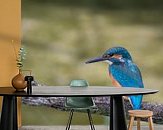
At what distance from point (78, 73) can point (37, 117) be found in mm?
926

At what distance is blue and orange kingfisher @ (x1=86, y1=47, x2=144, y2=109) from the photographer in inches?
214

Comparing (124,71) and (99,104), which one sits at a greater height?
(124,71)

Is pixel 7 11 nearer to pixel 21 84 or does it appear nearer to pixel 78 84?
pixel 78 84

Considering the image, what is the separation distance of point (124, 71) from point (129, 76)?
0.11m

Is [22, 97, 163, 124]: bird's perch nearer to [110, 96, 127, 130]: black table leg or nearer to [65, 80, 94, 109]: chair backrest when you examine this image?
[65, 80, 94, 109]: chair backrest

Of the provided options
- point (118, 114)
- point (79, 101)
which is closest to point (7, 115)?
point (118, 114)

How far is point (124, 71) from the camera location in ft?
18.0

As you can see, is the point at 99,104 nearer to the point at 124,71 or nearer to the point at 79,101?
the point at 124,71

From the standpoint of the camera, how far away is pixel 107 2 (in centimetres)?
543

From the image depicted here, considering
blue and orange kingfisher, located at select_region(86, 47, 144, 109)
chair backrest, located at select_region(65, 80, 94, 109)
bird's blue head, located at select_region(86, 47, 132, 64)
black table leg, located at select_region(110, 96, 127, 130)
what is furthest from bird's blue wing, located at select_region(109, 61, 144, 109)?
black table leg, located at select_region(110, 96, 127, 130)

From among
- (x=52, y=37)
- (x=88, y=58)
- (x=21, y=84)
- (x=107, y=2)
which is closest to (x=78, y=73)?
(x=88, y=58)

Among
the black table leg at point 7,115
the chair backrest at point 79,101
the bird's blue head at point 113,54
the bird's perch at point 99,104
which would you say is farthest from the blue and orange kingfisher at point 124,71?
the black table leg at point 7,115

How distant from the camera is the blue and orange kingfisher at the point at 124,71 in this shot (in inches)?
214

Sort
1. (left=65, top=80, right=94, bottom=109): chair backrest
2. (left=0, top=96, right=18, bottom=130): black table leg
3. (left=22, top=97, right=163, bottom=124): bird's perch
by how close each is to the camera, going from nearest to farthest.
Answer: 1. (left=0, top=96, right=18, bottom=130): black table leg
2. (left=65, top=80, right=94, bottom=109): chair backrest
3. (left=22, top=97, right=163, bottom=124): bird's perch
